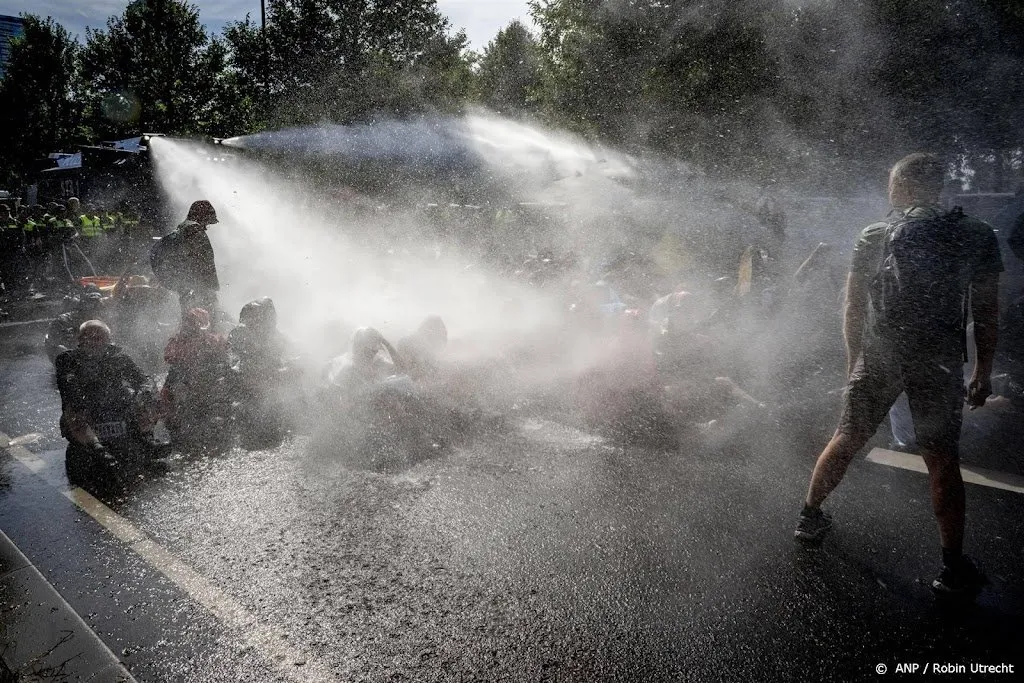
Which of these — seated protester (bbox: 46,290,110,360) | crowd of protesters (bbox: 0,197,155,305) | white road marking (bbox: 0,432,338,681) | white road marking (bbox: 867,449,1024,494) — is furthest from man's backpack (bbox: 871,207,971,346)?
crowd of protesters (bbox: 0,197,155,305)

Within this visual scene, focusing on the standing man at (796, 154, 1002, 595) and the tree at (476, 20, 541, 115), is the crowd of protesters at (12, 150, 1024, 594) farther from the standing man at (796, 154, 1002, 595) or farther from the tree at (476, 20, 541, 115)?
the tree at (476, 20, 541, 115)

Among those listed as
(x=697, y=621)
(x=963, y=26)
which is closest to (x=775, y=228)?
(x=963, y=26)

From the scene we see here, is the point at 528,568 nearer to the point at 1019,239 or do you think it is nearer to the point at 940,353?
the point at 940,353

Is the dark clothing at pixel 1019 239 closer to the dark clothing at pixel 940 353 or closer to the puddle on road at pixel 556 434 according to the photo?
the dark clothing at pixel 940 353

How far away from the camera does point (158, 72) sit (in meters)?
45.7

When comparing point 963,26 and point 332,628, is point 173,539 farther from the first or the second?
point 963,26

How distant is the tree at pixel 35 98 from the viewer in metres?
44.0

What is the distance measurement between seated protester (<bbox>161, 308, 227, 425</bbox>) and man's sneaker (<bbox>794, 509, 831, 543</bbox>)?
15.9 feet

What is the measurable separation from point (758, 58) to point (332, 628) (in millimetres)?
9723

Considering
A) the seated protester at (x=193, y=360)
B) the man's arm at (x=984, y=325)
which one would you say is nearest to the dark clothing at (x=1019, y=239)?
the man's arm at (x=984, y=325)

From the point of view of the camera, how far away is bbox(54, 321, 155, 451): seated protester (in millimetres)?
4367

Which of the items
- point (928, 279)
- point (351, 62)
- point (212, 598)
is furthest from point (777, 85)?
point (351, 62)

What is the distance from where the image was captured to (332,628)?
251 cm

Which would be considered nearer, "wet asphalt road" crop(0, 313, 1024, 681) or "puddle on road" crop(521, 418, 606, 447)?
"wet asphalt road" crop(0, 313, 1024, 681)
